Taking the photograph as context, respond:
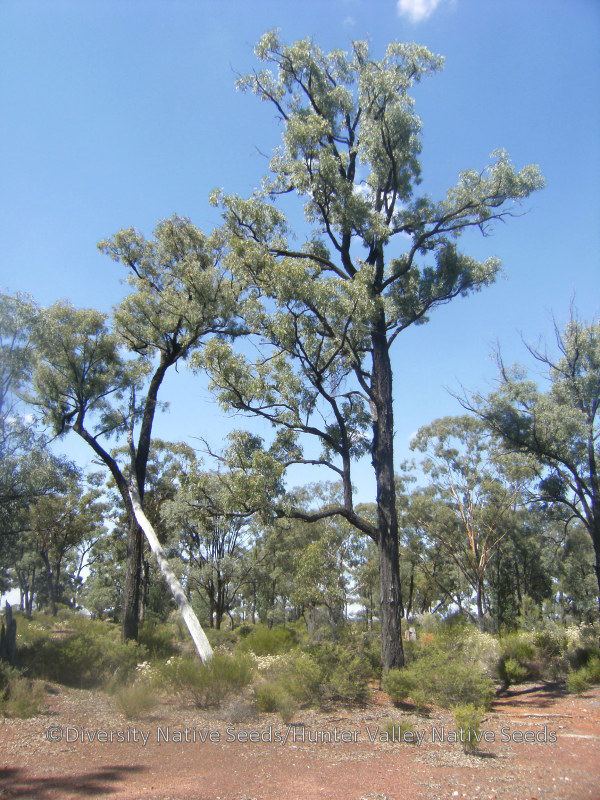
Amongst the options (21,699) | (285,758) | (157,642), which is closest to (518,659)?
(157,642)

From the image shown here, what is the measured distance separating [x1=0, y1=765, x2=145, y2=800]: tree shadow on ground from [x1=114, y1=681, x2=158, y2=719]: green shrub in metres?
2.58

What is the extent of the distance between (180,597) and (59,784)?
8.01m

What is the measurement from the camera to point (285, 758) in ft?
21.2

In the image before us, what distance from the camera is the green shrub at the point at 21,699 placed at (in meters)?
8.12

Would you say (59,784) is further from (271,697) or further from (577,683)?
(577,683)

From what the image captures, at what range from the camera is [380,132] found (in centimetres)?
1277

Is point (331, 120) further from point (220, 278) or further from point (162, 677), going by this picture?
point (162, 677)

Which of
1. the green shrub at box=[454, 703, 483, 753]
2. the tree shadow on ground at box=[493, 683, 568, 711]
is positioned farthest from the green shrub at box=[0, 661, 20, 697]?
the tree shadow on ground at box=[493, 683, 568, 711]

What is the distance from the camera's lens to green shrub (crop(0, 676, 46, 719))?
320 inches

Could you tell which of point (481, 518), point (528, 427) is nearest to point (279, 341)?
point (528, 427)

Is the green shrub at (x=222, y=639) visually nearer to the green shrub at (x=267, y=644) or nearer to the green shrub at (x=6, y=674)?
the green shrub at (x=267, y=644)

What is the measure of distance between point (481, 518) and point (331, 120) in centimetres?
2296

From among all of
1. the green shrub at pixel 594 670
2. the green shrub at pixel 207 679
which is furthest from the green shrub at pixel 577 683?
the green shrub at pixel 207 679

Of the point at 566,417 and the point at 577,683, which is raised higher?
the point at 566,417
